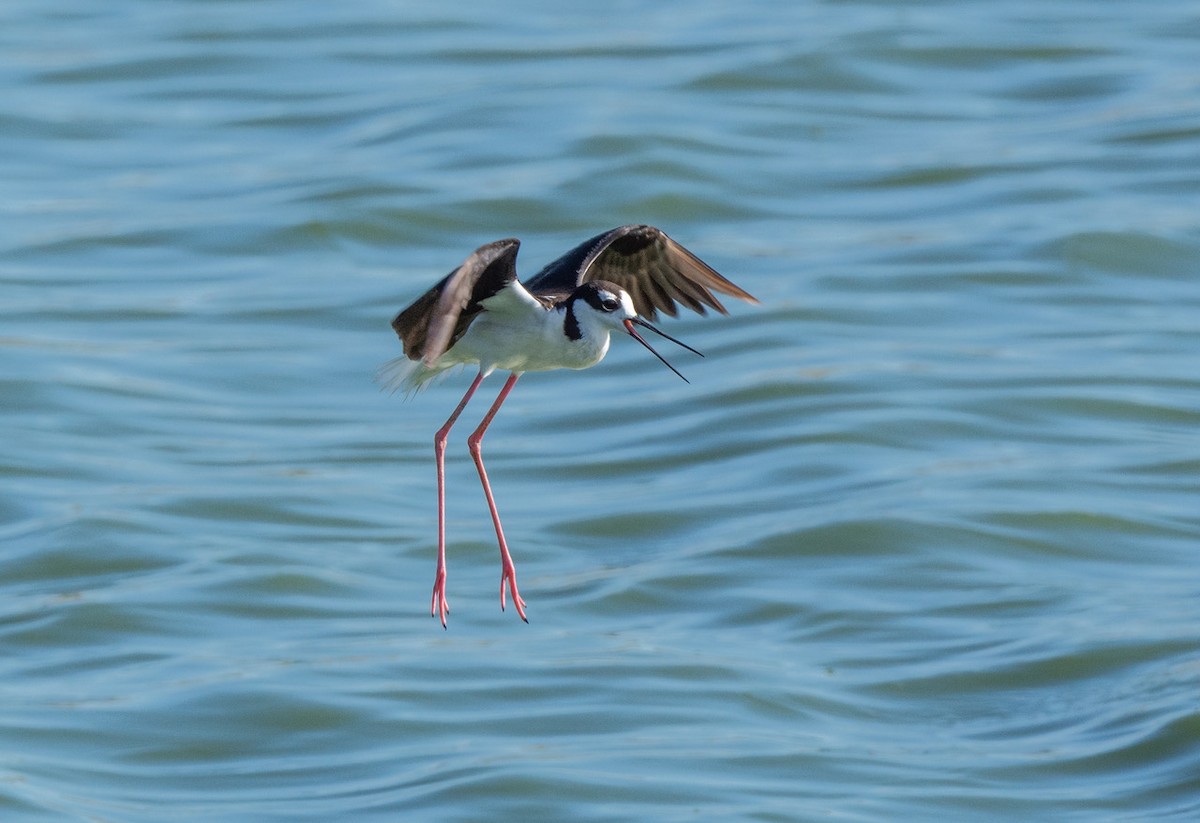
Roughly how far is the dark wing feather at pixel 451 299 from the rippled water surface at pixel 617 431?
5.25 meters

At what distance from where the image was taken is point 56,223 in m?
27.0

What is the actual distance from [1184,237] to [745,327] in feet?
18.0

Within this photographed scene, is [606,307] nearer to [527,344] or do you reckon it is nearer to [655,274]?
[527,344]

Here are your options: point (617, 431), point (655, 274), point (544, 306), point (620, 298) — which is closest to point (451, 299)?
point (544, 306)

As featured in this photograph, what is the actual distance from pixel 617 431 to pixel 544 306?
11.3 meters

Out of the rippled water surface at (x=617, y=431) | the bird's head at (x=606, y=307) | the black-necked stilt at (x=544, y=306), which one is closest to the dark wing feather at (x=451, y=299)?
the black-necked stilt at (x=544, y=306)

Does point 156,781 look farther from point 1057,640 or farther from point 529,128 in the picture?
point 529,128

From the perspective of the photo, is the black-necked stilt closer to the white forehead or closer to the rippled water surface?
the white forehead

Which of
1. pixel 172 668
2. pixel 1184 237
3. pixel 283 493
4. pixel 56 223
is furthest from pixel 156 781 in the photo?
pixel 1184 237

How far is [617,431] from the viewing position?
21750 millimetres

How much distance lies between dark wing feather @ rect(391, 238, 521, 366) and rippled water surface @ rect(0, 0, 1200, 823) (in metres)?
5.25

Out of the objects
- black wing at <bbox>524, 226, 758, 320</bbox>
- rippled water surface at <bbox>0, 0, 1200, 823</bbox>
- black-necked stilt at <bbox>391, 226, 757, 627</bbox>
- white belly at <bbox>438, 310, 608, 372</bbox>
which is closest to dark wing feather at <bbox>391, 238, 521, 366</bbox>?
black-necked stilt at <bbox>391, 226, 757, 627</bbox>

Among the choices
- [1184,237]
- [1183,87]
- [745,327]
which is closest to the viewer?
[745,327]

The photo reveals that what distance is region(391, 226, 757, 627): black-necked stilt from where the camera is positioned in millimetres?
9578
